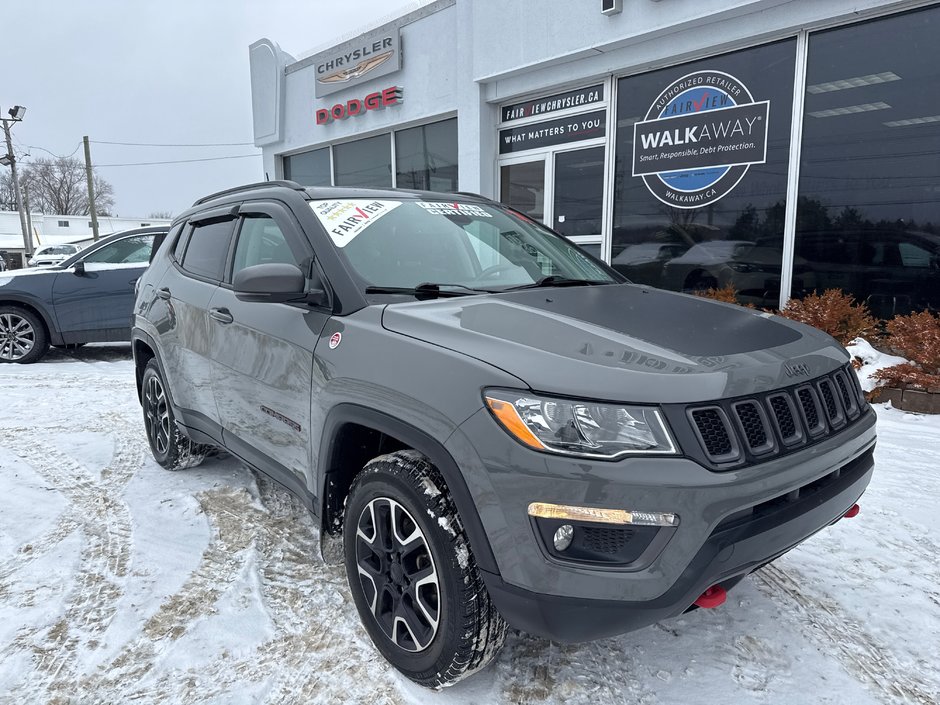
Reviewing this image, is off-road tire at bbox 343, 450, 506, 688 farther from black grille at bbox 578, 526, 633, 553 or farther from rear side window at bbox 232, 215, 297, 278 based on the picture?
rear side window at bbox 232, 215, 297, 278

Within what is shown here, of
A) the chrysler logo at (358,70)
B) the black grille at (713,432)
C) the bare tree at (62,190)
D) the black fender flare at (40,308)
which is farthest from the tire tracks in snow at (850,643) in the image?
the bare tree at (62,190)

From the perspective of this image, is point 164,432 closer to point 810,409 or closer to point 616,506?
point 616,506

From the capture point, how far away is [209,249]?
3748 mm

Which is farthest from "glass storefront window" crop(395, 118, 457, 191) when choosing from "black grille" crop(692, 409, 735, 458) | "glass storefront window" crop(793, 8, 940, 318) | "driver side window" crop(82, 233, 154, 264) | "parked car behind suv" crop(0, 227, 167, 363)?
"black grille" crop(692, 409, 735, 458)

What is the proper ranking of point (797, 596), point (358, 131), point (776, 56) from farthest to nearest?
point (358, 131) < point (776, 56) < point (797, 596)

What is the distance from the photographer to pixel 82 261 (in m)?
8.38

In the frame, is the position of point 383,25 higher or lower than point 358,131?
higher

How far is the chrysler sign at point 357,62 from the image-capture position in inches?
416

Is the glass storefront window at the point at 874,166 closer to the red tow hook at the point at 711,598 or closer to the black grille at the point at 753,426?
the black grille at the point at 753,426

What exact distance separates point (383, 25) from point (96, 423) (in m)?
8.33

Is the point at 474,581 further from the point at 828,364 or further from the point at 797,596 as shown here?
the point at 797,596

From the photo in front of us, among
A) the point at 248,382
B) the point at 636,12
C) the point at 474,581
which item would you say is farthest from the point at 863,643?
the point at 636,12

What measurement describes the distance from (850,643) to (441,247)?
2.25 meters

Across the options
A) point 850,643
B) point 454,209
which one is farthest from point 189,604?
point 850,643
